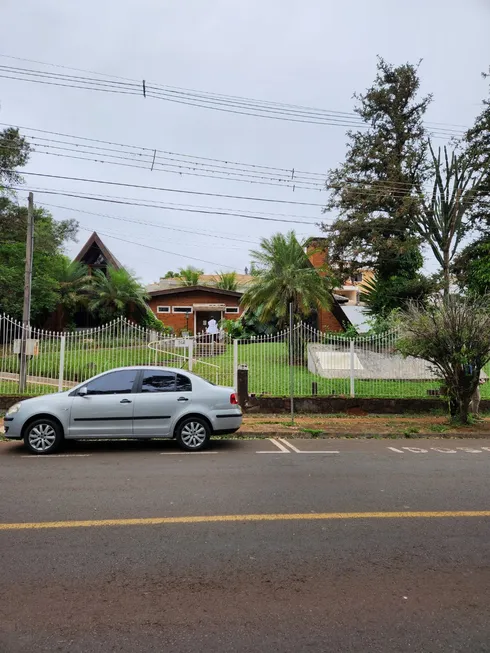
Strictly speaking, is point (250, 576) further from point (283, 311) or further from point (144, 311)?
point (144, 311)

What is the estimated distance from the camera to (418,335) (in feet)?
39.4

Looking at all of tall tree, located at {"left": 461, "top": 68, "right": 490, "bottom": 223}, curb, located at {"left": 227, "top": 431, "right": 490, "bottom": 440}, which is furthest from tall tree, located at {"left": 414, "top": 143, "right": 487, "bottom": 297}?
curb, located at {"left": 227, "top": 431, "right": 490, "bottom": 440}

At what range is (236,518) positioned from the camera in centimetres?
507

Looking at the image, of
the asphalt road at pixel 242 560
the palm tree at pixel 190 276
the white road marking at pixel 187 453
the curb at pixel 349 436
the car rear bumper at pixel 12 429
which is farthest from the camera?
the palm tree at pixel 190 276

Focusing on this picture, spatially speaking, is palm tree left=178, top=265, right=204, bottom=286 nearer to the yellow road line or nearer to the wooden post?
the wooden post

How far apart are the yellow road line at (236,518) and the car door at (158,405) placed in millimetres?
3760

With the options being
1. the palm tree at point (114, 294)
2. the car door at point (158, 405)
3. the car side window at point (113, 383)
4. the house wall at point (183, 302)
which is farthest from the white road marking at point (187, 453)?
the house wall at point (183, 302)

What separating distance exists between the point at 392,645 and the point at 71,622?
1988mm

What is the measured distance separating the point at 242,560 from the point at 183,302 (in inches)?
1180

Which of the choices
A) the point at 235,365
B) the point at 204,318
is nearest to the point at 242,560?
the point at 235,365

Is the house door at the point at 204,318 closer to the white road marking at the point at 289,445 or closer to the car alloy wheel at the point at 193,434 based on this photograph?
the white road marking at the point at 289,445

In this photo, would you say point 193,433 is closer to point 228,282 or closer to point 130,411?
point 130,411

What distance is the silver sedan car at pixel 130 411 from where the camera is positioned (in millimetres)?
8555

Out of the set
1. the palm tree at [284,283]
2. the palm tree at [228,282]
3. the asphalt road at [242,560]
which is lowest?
the asphalt road at [242,560]
